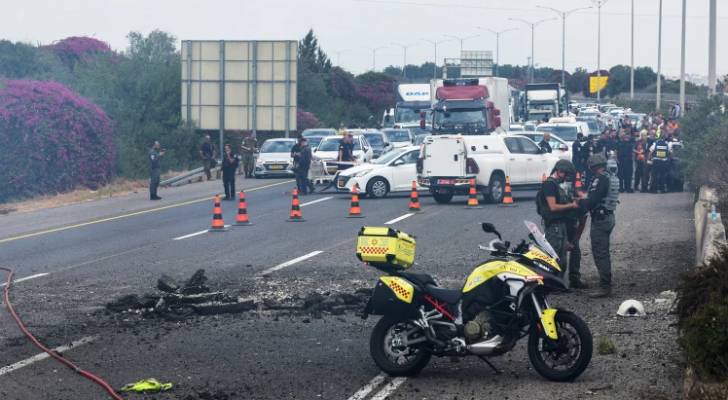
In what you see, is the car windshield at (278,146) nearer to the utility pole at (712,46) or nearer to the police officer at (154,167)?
the police officer at (154,167)

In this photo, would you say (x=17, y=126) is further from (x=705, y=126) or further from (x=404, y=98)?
A: (x=404, y=98)

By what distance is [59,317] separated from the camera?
12758 millimetres

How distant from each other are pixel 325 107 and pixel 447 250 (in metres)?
58.0

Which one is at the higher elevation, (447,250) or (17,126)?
(17,126)

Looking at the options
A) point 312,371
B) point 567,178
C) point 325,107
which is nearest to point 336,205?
point 567,178

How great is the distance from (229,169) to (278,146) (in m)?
11.6

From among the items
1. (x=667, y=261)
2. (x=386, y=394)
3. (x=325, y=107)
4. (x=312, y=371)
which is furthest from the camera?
(x=325, y=107)

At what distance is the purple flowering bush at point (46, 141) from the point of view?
36625mm

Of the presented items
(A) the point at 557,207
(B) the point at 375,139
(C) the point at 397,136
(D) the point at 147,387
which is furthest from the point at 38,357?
(C) the point at 397,136

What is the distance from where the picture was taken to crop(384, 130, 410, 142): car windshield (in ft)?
161

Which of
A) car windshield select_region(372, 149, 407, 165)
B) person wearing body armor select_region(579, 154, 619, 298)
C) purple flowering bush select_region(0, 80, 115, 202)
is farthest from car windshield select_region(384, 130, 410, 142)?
person wearing body armor select_region(579, 154, 619, 298)

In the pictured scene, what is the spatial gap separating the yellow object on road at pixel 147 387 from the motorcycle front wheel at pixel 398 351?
1763 millimetres

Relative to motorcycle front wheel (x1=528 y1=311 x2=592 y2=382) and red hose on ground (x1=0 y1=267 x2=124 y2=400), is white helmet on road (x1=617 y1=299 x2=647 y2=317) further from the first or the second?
red hose on ground (x1=0 y1=267 x2=124 y2=400)

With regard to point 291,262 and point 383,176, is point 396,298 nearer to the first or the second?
point 291,262
